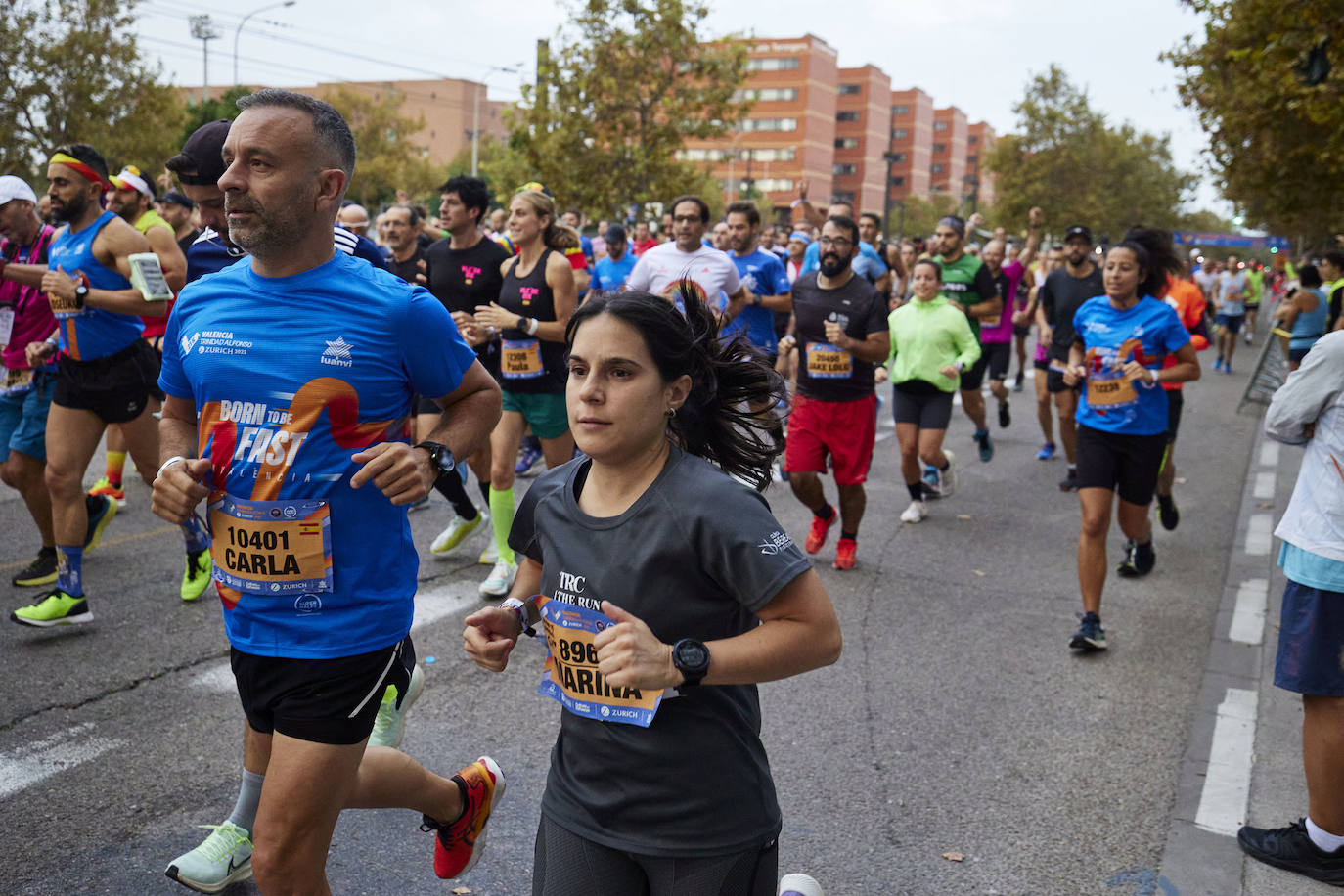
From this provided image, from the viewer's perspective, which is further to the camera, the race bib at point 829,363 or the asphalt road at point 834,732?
the race bib at point 829,363

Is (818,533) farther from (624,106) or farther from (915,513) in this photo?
(624,106)

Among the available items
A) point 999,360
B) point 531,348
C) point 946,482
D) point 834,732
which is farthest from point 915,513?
point 999,360

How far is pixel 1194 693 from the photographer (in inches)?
215

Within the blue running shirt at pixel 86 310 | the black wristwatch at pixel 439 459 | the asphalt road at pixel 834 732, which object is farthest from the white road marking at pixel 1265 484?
the black wristwatch at pixel 439 459

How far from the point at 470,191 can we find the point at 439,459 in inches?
176

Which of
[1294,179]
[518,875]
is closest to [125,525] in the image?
→ [518,875]

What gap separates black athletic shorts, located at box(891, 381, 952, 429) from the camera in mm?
8625

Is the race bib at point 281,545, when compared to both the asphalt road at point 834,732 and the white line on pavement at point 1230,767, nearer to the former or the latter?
the asphalt road at point 834,732

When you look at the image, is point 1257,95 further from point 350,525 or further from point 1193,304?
point 350,525

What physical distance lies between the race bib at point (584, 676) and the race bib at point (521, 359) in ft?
14.7

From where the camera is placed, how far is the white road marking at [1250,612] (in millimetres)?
6396

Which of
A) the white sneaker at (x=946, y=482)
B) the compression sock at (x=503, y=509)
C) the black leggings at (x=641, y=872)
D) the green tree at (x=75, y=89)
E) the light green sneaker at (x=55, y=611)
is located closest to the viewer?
the black leggings at (x=641, y=872)

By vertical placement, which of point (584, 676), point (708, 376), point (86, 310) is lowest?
point (584, 676)

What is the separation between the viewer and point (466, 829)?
127 inches
